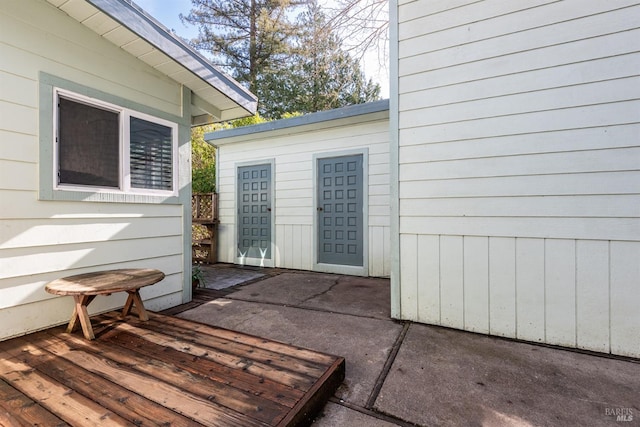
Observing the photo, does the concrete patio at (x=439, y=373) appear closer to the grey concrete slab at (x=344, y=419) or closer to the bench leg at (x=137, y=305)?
the grey concrete slab at (x=344, y=419)

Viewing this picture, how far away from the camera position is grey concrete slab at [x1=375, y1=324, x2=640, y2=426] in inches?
56.7

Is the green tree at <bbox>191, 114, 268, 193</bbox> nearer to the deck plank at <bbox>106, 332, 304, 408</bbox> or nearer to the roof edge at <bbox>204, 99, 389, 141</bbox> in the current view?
the roof edge at <bbox>204, 99, 389, 141</bbox>

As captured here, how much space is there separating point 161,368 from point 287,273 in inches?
132

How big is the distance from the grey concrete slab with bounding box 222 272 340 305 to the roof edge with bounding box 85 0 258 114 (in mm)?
2293

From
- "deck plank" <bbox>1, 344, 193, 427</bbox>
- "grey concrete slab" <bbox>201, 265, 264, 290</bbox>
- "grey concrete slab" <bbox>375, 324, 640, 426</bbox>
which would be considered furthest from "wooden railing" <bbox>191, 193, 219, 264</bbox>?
"grey concrete slab" <bbox>375, 324, 640, 426</bbox>

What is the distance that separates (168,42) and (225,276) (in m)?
3.32

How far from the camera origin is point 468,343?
2.27 m

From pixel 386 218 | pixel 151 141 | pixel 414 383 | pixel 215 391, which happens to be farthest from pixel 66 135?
pixel 386 218

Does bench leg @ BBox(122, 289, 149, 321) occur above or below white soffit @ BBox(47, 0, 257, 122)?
below

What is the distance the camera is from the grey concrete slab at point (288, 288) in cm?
348

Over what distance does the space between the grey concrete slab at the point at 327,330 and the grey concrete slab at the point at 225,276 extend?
2.64 ft

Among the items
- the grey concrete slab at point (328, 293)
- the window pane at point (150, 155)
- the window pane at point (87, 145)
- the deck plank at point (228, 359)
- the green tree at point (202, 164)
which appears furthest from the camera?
the green tree at point (202, 164)

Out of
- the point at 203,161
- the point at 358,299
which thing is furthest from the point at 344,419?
the point at 203,161

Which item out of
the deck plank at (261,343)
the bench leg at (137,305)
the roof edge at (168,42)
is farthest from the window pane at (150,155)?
the deck plank at (261,343)
